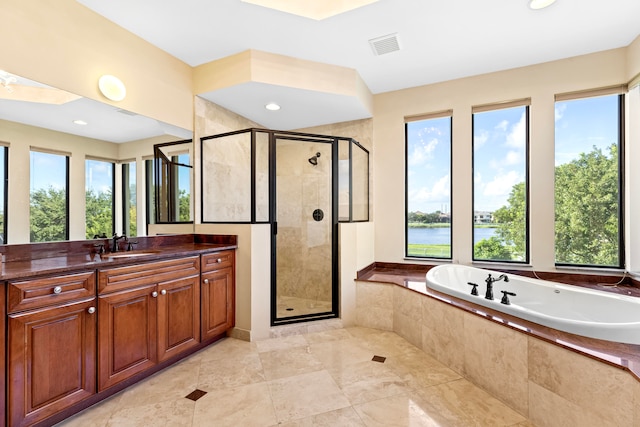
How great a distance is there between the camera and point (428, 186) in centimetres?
357

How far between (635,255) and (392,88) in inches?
116

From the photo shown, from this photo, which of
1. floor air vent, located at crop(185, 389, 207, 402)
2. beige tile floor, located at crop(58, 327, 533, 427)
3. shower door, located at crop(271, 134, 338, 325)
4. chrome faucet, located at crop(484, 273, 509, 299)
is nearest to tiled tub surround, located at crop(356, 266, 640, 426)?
beige tile floor, located at crop(58, 327, 533, 427)

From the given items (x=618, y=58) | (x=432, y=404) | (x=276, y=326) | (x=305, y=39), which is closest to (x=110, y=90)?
(x=305, y=39)

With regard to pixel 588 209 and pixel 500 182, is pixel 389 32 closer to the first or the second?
pixel 500 182

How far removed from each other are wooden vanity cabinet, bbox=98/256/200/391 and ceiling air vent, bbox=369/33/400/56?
243 centimetres

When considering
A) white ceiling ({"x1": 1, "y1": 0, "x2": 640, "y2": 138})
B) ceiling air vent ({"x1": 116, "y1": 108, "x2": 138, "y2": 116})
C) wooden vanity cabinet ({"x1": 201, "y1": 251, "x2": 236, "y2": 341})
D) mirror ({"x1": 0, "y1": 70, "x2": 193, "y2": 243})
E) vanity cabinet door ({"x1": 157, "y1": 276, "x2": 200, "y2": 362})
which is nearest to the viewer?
mirror ({"x1": 0, "y1": 70, "x2": 193, "y2": 243})

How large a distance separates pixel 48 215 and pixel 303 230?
7.11 feet

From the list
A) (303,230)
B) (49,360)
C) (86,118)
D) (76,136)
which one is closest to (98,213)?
(76,136)

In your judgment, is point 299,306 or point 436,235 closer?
point 299,306

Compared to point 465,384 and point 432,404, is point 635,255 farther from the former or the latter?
point 432,404

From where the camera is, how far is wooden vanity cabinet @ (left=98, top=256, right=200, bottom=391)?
5.56 ft

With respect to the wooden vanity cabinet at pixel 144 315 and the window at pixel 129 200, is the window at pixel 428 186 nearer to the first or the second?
the wooden vanity cabinet at pixel 144 315

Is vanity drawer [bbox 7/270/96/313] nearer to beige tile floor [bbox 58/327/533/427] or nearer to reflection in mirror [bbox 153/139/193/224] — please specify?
beige tile floor [bbox 58/327/533/427]

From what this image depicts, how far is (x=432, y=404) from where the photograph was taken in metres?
1.73
